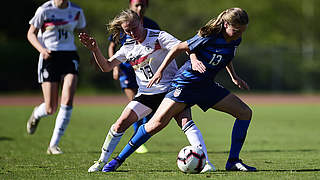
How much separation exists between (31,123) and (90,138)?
1781 mm

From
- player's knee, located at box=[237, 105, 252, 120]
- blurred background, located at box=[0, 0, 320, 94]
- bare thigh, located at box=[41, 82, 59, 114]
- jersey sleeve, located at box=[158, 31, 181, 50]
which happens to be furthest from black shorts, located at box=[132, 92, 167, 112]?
blurred background, located at box=[0, 0, 320, 94]

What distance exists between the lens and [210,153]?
888cm

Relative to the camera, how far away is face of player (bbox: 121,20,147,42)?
6516 mm

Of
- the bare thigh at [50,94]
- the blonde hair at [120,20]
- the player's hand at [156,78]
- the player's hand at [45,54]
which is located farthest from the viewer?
the bare thigh at [50,94]

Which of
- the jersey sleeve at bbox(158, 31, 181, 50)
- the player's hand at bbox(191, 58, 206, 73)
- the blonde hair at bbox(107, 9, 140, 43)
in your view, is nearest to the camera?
the player's hand at bbox(191, 58, 206, 73)

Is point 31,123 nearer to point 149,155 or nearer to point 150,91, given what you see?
point 149,155

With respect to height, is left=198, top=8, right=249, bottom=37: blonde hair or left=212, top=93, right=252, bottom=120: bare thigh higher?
left=198, top=8, right=249, bottom=37: blonde hair

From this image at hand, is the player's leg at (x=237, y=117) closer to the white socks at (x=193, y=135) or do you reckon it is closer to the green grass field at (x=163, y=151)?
the green grass field at (x=163, y=151)

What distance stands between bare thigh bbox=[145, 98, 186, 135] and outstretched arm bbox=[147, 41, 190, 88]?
0.34 meters

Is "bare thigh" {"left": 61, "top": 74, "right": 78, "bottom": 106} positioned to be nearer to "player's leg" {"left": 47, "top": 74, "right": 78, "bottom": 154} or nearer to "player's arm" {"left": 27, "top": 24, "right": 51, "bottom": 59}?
"player's leg" {"left": 47, "top": 74, "right": 78, "bottom": 154}

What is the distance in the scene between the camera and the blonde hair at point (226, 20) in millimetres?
6246

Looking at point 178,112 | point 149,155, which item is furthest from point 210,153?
point 178,112

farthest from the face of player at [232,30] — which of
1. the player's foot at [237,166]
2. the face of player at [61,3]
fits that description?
the face of player at [61,3]

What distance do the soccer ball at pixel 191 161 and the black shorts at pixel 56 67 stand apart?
316 cm
